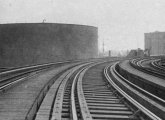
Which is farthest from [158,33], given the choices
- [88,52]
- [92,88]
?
[92,88]

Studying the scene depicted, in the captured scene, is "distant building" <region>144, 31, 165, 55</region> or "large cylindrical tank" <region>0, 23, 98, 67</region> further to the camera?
"distant building" <region>144, 31, 165, 55</region>

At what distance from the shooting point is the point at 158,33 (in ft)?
300

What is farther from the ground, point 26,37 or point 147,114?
point 26,37

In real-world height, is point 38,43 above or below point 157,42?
below

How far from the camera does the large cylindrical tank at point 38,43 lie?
44.5 meters

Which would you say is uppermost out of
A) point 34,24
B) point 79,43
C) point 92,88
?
point 34,24

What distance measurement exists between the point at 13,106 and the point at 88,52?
4201cm

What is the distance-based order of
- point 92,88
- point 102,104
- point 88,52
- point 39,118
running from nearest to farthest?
point 39,118, point 102,104, point 92,88, point 88,52

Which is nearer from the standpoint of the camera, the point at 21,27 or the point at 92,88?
the point at 92,88

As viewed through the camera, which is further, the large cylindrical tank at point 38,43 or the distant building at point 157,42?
the distant building at point 157,42

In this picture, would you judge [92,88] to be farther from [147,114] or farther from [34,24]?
[34,24]

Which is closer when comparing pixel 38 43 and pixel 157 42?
pixel 38 43

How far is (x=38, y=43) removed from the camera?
44.6m

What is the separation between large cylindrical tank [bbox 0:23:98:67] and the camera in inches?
1752
